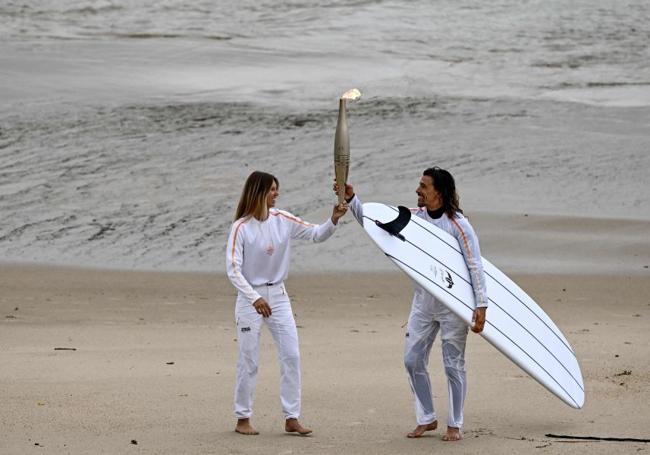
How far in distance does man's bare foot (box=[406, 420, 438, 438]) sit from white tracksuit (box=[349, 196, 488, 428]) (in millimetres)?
154

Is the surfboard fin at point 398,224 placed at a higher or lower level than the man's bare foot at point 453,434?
higher

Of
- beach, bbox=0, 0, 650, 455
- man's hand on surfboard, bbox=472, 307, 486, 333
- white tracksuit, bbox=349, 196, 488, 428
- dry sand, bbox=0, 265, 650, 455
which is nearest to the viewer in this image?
man's hand on surfboard, bbox=472, 307, 486, 333

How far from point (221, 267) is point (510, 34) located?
12.0m

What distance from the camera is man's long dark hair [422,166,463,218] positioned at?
20.8 feet

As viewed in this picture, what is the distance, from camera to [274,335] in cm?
642

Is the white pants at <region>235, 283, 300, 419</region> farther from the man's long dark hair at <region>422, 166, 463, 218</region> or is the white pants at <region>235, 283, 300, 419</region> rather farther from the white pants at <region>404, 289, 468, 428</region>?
the man's long dark hair at <region>422, 166, 463, 218</region>

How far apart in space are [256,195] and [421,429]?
1464mm

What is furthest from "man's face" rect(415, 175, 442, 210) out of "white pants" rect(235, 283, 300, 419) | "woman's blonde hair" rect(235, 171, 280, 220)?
"white pants" rect(235, 283, 300, 419)

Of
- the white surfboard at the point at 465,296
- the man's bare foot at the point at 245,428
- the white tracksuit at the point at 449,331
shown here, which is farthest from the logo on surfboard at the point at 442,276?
the man's bare foot at the point at 245,428

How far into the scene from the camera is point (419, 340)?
251 inches

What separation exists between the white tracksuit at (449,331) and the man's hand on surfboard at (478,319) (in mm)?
30

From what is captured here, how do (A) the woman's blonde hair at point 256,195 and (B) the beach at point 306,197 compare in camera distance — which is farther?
(B) the beach at point 306,197

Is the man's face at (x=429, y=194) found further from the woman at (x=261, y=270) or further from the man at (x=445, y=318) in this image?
the woman at (x=261, y=270)

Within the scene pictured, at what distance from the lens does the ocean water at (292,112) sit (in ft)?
52.9
